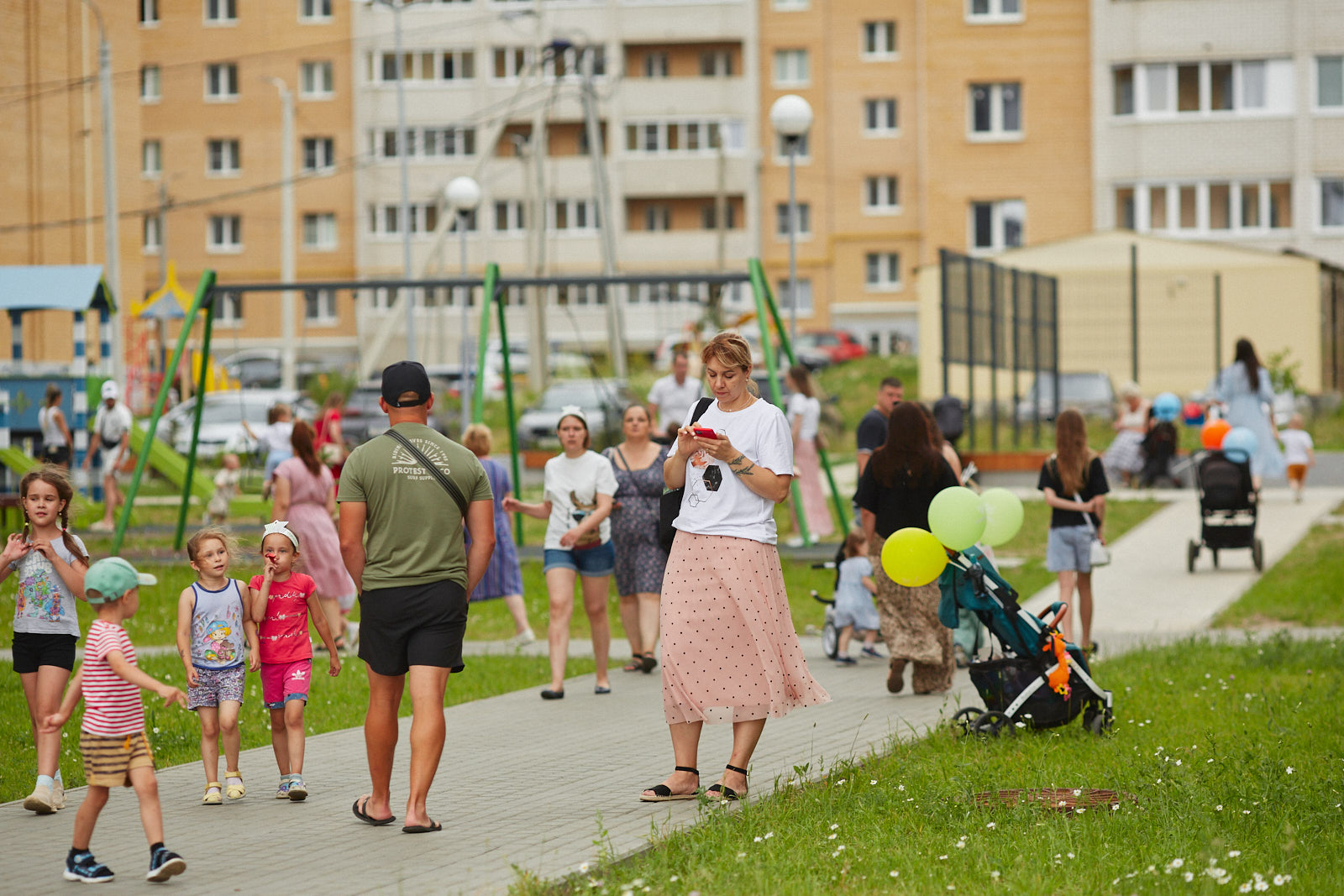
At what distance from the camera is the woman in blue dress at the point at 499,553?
1253 centimetres

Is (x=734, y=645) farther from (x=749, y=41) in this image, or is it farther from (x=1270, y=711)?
(x=749, y=41)

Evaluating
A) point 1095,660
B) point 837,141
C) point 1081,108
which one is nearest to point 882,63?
point 837,141

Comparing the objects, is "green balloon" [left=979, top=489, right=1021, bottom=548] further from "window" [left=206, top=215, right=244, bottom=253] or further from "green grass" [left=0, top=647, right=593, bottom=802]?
"window" [left=206, top=215, right=244, bottom=253]

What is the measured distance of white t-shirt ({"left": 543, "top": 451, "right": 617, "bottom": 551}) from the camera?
10789mm

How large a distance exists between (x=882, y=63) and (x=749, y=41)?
516 cm

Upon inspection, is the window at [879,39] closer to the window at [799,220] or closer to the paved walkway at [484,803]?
the window at [799,220]

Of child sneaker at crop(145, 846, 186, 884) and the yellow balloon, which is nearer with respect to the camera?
child sneaker at crop(145, 846, 186, 884)

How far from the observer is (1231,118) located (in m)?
50.3

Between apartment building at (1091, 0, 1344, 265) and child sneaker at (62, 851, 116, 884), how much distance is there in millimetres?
47443

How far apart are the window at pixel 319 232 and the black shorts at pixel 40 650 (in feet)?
192

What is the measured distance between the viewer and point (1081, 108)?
53.0 meters

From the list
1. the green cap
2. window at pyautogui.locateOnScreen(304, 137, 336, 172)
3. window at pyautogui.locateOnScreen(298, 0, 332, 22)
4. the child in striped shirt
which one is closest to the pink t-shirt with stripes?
the child in striped shirt

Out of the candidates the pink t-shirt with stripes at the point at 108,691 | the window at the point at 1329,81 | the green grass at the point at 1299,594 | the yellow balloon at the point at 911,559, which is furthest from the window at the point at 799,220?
the pink t-shirt with stripes at the point at 108,691

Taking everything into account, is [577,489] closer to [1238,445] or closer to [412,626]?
[412,626]
